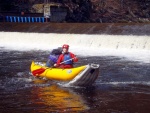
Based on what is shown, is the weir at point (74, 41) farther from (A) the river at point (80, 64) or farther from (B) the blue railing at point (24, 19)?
(B) the blue railing at point (24, 19)

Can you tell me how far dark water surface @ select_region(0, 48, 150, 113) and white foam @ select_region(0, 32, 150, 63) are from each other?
4.77 meters

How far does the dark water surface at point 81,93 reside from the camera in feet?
35.3

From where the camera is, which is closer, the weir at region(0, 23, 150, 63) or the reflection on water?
the reflection on water

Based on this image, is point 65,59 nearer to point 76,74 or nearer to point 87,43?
point 76,74

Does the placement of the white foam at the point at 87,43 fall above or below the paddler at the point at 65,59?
below

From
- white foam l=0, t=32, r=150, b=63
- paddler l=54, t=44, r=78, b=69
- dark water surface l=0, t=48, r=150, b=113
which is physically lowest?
white foam l=0, t=32, r=150, b=63

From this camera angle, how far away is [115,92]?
488 inches

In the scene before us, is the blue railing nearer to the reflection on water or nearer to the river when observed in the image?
the river

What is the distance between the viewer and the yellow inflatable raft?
40.4 feet

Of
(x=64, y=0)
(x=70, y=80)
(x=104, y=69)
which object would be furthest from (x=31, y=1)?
(x=70, y=80)

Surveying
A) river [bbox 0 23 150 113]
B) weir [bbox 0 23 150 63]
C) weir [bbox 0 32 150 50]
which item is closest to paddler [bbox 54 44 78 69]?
river [bbox 0 23 150 113]

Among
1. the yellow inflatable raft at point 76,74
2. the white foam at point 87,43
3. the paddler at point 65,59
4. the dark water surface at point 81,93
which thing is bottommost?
the white foam at point 87,43

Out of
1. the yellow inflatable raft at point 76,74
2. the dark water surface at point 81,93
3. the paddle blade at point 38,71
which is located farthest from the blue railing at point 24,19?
the yellow inflatable raft at point 76,74

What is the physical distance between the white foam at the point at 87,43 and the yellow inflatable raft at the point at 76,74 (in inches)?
275
